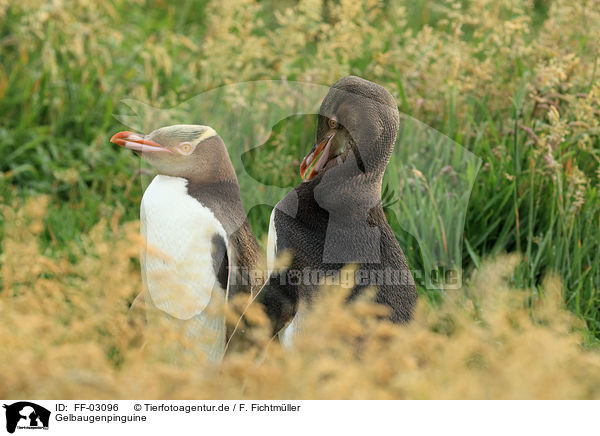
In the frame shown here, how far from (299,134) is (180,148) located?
28.1 inches

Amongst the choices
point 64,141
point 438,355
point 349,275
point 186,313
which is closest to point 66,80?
point 64,141

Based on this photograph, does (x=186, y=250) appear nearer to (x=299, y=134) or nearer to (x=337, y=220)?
(x=337, y=220)

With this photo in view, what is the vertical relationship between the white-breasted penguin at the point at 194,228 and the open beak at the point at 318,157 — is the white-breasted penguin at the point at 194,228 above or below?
below

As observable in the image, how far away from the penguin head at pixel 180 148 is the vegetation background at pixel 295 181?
0.63ft

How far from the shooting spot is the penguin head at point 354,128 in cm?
180

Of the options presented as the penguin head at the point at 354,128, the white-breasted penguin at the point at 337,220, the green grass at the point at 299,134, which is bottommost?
the green grass at the point at 299,134

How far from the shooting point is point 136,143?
1.97 meters

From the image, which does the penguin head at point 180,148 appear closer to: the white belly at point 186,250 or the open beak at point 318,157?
the white belly at point 186,250

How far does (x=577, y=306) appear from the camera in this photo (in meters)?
2.47

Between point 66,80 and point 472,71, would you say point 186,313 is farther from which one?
point 66,80
